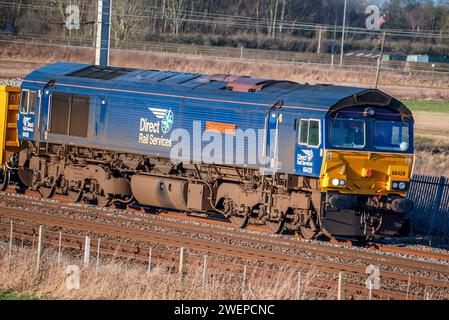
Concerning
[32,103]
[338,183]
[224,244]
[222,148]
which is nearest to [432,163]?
[222,148]

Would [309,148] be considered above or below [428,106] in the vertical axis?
below

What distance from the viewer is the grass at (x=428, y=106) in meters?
50.3

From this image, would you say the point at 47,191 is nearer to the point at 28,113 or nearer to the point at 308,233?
the point at 28,113

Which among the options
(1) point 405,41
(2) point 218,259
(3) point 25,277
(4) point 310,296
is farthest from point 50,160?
(1) point 405,41

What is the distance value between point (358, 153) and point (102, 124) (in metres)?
7.76

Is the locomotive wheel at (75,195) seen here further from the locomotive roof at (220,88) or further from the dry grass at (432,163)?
the dry grass at (432,163)

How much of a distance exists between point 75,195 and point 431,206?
33.2 feet

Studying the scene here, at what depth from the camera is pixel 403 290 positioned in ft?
53.3

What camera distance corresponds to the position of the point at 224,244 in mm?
19703

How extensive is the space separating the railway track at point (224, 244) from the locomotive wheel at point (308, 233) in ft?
1.77

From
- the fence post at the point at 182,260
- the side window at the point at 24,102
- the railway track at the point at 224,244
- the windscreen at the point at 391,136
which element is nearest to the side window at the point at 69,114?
the side window at the point at 24,102

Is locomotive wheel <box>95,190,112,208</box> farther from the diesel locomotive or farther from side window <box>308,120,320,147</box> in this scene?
side window <box>308,120,320,147</box>

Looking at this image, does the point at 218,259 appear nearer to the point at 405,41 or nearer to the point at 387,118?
the point at 387,118
